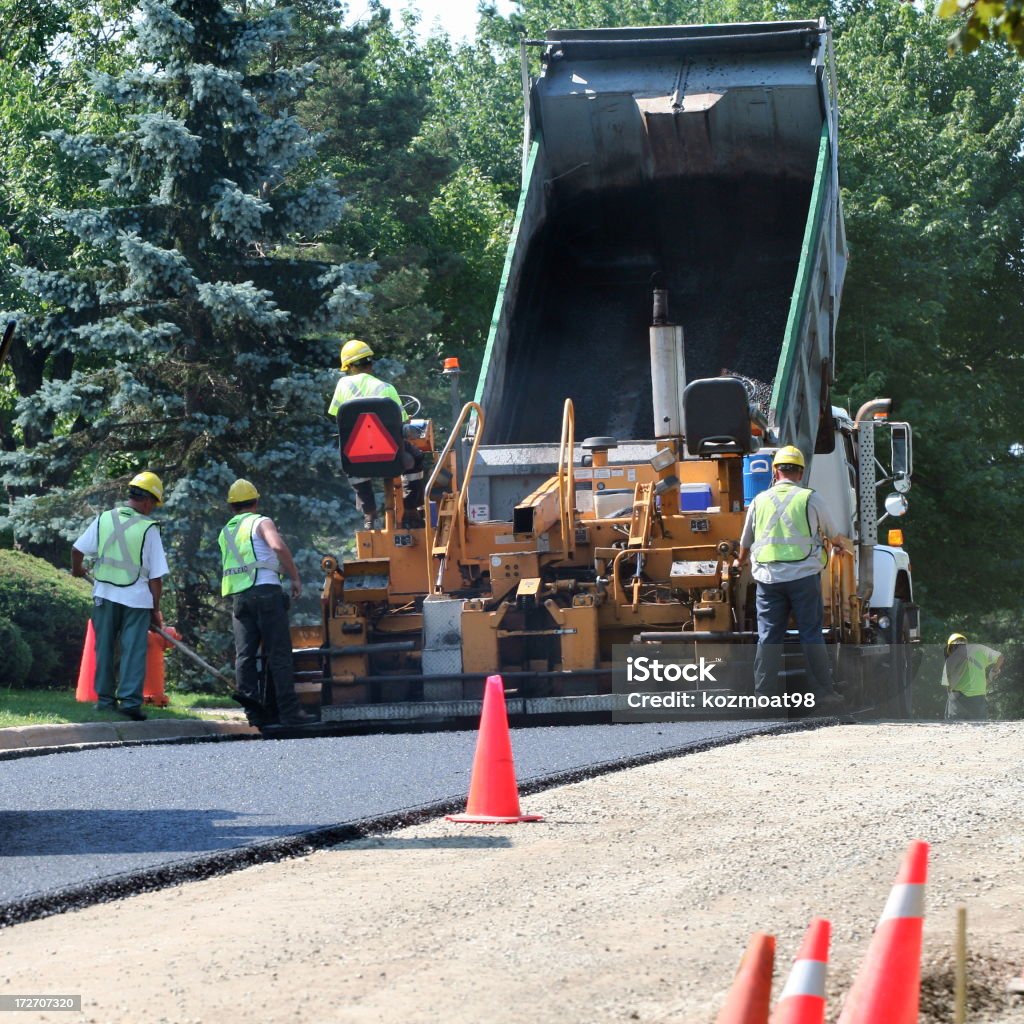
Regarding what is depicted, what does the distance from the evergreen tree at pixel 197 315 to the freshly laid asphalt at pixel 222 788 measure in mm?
8066

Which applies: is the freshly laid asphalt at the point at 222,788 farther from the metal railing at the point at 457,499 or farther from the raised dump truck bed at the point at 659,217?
the raised dump truck bed at the point at 659,217

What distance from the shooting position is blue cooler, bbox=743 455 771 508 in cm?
1111

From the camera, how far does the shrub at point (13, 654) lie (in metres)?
13.6

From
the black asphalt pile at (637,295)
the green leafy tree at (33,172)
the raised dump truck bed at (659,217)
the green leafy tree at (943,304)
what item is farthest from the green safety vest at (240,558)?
the green leafy tree at (943,304)

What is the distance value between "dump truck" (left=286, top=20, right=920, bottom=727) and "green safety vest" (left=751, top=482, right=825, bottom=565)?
9.0 inches

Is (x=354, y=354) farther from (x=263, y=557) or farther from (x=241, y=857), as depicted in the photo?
(x=241, y=857)

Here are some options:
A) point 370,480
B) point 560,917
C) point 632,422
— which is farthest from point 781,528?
point 560,917

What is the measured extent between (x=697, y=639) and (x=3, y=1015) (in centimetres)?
688

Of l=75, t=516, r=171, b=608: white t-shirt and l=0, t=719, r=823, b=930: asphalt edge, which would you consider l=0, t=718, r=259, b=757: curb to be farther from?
l=0, t=719, r=823, b=930: asphalt edge

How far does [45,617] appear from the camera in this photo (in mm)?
14531

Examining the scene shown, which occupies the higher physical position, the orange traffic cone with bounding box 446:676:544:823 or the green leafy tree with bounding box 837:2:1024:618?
the green leafy tree with bounding box 837:2:1024:618

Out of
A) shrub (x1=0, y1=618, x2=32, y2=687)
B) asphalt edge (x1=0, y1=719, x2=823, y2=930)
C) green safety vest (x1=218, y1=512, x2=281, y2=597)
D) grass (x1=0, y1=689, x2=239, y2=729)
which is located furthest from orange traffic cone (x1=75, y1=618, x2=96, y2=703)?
asphalt edge (x1=0, y1=719, x2=823, y2=930)

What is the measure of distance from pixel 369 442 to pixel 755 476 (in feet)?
7.51

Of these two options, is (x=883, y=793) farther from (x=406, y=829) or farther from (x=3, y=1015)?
(x=3, y=1015)
